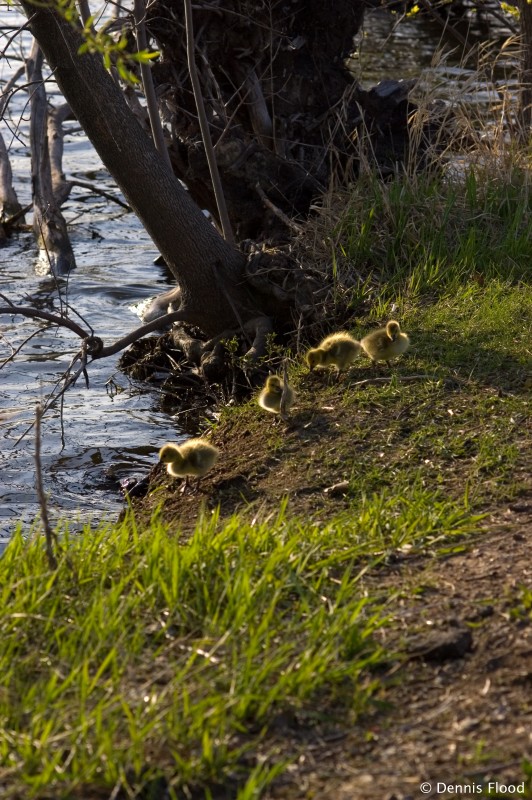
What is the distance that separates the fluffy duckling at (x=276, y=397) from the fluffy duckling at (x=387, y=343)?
0.68m

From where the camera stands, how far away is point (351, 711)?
11.4 feet

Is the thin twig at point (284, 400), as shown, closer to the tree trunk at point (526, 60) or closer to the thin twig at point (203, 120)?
the thin twig at point (203, 120)

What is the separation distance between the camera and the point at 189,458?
5594 millimetres

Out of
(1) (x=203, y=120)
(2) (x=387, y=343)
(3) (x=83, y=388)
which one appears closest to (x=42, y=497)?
(2) (x=387, y=343)

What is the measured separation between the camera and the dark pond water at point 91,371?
682 cm

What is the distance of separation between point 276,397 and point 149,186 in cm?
210

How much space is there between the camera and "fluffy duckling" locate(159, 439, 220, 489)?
559 centimetres

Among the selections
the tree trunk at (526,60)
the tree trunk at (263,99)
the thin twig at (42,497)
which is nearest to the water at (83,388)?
the tree trunk at (263,99)

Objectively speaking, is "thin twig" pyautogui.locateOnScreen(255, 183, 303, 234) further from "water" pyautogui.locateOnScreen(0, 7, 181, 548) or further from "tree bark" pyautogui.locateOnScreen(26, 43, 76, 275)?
"tree bark" pyautogui.locateOnScreen(26, 43, 76, 275)

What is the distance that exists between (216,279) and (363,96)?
10.3ft

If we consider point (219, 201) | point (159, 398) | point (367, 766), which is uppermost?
point (219, 201)

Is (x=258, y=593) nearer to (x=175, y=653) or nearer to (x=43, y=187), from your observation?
(x=175, y=653)

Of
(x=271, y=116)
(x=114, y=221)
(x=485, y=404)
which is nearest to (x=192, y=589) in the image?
(x=485, y=404)

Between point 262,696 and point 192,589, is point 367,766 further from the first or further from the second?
point 192,589
